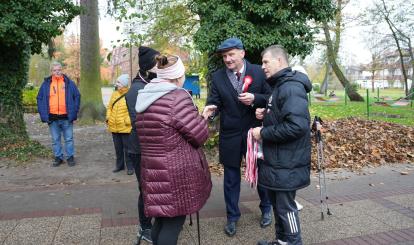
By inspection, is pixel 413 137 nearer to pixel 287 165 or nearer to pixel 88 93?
pixel 287 165

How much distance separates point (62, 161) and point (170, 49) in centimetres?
573

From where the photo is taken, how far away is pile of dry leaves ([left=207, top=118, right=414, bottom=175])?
308 inches

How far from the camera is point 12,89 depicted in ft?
27.9

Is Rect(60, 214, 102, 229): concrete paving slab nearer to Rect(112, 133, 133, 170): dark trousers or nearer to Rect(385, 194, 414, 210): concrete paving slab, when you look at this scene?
Rect(112, 133, 133, 170): dark trousers

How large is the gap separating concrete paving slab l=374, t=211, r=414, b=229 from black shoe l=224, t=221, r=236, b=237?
1.84 meters

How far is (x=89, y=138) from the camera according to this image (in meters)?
11.0

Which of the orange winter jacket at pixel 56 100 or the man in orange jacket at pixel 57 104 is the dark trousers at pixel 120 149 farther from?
the orange winter jacket at pixel 56 100

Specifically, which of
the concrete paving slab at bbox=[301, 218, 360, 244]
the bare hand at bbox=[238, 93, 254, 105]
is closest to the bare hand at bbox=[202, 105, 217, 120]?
the bare hand at bbox=[238, 93, 254, 105]

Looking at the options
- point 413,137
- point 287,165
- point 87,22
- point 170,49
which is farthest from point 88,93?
point 287,165

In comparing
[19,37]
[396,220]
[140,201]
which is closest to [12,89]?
[19,37]

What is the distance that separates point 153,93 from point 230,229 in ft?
6.58

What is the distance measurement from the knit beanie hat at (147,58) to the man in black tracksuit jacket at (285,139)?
1.05 m

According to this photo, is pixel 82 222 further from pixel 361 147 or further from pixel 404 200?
pixel 361 147

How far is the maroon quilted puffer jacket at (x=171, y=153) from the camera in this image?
317cm
